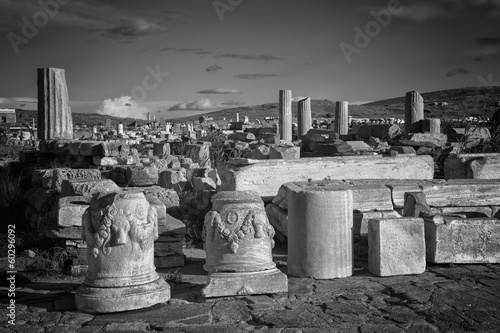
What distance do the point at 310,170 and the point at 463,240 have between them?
3.49 meters

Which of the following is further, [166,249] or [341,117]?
[341,117]

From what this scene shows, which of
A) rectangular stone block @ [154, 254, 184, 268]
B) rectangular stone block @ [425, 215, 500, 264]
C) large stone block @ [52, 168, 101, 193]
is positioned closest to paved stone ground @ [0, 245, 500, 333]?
rectangular stone block @ [425, 215, 500, 264]

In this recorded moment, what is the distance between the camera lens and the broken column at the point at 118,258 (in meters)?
5.47

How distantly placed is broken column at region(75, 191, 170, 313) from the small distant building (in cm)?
5414

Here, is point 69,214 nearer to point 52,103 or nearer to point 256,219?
point 256,219

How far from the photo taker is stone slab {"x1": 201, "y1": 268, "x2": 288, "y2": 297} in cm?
588

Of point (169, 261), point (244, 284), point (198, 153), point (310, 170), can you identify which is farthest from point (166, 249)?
point (198, 153)

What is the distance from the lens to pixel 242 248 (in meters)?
6.08

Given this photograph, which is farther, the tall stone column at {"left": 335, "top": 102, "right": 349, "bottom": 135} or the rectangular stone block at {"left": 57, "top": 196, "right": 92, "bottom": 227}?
the tall stone column at {"left": 335, "top": 102, "right": 349, "bottom": 135}

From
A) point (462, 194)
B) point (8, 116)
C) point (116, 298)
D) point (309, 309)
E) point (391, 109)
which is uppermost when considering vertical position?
point (391, 109)

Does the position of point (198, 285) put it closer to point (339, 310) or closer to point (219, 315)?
point (219, 315)

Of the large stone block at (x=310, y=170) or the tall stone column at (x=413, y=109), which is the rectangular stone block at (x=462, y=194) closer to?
the large stone block at (x=310, y=170)

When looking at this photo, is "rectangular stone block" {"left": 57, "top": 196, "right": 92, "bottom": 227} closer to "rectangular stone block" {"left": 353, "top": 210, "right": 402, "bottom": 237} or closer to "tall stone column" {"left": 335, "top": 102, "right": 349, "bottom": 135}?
"rectangular stone block" {"left": 353, "top": 210, "right": 402, "bottom": 237}

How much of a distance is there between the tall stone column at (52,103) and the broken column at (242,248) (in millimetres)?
10238
